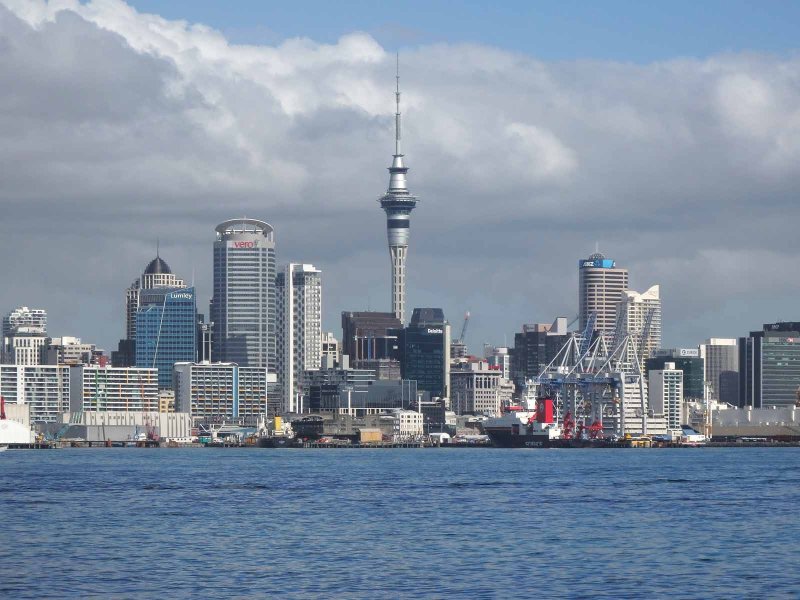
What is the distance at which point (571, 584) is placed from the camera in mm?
57438

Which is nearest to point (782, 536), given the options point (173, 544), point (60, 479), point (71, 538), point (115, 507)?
point (173, 544)

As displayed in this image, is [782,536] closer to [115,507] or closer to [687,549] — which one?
[687,549]

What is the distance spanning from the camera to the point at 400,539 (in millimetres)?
72625

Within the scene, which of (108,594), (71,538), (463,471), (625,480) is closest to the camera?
(108,594)

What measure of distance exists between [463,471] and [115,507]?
61.5 metres

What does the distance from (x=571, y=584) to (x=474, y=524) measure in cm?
2339

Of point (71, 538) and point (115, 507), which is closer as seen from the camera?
point (71, 538)

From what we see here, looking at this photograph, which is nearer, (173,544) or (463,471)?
(173,544)

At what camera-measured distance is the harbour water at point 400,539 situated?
188 feet

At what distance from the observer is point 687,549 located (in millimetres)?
68000

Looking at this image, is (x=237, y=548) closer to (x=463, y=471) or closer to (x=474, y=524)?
Result: (x=474, y=524)

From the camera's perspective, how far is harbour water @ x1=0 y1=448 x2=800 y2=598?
188 feet

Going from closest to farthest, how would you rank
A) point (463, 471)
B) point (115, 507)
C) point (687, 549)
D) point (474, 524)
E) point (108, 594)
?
1. point (108, 594)
2. point (687, 549)
3. point (474, 524)
4. point (115, 507)
5. point (463, 471)

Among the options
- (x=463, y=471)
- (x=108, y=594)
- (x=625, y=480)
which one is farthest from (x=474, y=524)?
(x=463, y=471)
